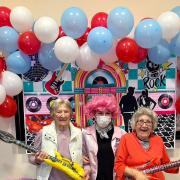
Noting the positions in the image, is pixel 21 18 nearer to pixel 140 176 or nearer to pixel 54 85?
pixel 54 85

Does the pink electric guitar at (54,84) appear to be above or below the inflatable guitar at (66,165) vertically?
above

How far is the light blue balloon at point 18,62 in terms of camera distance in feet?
7.75

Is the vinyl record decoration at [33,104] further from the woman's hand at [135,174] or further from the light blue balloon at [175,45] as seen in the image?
the light blue balloon at [175,45]

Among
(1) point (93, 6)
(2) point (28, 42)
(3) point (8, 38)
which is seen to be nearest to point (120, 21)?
(1) point (93, 6)

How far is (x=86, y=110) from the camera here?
7.93 feet

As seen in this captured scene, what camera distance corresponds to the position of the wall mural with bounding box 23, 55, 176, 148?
102 inches

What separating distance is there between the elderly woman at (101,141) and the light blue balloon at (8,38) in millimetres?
711

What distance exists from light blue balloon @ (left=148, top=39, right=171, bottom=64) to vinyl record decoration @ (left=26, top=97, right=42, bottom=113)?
978mm

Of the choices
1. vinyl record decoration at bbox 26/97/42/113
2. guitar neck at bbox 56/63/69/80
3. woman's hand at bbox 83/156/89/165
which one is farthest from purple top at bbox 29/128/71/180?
guitar neck at bbox 56/63/69/80

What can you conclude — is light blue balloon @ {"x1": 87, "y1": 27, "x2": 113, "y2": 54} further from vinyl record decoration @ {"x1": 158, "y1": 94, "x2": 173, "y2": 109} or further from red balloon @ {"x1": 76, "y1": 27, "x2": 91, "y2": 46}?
vinyl record decoration @ {"x1": 158, "y1": 94, "x2": 173, "y2": 109}

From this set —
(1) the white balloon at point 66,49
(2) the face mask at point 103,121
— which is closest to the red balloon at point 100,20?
(1) the white balloon at point 66,49

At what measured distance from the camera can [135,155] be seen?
215 centimetres

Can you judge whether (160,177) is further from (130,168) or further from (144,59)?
(144,59)

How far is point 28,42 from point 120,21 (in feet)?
2.18
